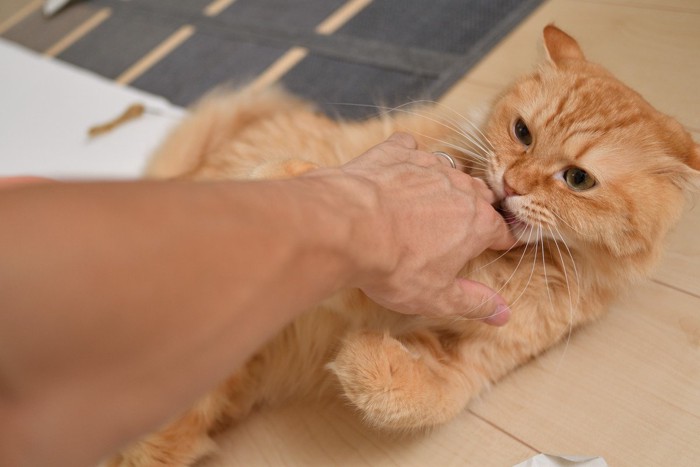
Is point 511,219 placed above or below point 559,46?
below

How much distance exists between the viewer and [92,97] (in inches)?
77.2

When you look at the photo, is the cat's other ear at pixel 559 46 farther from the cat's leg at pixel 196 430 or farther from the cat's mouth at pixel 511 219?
the cat's leg at pixel 196 430

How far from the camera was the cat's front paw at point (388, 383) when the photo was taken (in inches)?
35.6

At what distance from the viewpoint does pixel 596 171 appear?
2.99ft

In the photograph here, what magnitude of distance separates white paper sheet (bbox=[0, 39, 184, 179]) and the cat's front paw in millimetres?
961

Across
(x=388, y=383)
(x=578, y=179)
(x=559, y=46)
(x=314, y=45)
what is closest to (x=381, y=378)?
(x=388, y=383)

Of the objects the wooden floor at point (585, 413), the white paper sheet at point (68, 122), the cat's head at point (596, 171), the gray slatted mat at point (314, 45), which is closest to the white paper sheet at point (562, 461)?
the wooden floor at point (585, 413)

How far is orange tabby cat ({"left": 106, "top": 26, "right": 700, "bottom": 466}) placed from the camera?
910mm

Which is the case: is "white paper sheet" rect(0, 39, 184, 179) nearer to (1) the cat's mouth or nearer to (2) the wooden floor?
(2) the wooden floor

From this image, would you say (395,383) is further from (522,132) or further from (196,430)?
(522,132)

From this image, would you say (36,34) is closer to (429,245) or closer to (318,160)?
(318,160)

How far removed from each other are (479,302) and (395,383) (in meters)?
0.19

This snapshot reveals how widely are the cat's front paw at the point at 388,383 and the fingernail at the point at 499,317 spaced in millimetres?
145

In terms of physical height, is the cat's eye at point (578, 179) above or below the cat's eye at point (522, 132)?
below
